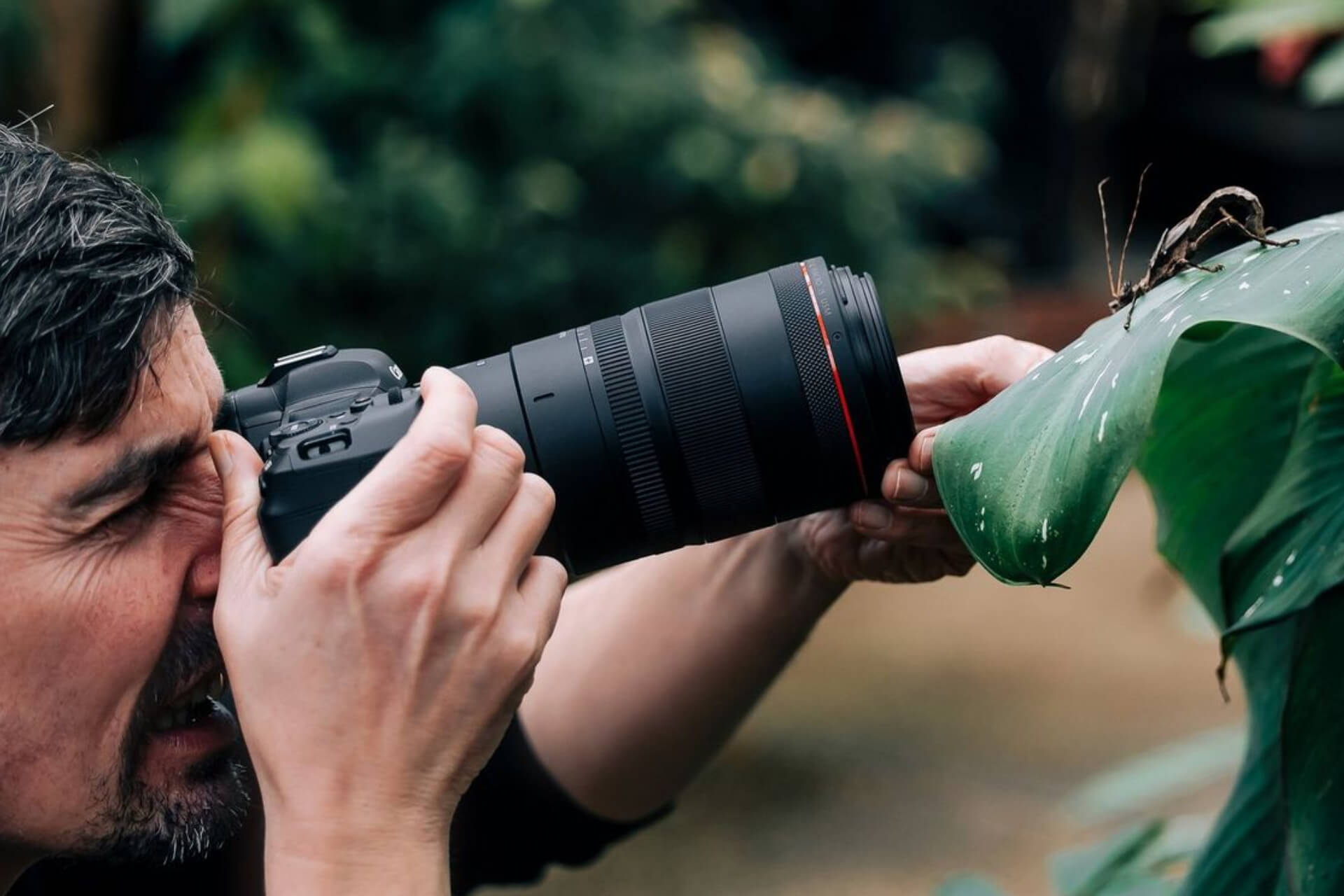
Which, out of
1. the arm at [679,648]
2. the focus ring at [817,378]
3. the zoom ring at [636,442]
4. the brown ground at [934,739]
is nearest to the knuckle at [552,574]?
the zoom ring at [636,442]

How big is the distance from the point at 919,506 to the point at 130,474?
0.56m

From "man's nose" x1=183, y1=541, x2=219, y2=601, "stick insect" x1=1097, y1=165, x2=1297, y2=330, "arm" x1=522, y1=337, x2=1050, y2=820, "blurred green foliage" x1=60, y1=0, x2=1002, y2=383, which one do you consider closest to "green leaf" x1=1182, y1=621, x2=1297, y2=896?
"stick insect" x1=1097, y1=165, x2=1297, y2=330

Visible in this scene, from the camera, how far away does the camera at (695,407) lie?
1.14 metres

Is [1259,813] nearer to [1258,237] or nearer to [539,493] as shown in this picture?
[1258,237]

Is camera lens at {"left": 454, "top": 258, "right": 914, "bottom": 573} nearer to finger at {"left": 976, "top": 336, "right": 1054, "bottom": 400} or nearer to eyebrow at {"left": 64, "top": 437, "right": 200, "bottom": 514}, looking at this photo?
finger at {"left": 976, "top": 336, "right": 1054, "bottom": 400}

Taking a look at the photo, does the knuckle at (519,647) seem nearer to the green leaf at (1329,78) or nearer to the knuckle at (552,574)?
the knuckle at (552,574)

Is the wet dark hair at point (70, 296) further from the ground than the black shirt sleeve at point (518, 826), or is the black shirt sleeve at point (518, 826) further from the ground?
the wet dark hair at point (70, 296)

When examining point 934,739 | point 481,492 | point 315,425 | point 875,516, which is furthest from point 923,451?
point 934,739

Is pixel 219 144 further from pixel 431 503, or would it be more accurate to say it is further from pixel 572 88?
pixel 431 503

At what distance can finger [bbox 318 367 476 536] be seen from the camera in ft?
3.23

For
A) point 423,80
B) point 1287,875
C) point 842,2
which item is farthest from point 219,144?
point 842,2

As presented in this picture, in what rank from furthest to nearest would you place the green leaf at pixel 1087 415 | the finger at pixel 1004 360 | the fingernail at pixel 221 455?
the finger at pixel 1004 360, the fingernail at pixel 221 455, the green leaf at pixel 1087 415

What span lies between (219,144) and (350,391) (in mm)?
1684

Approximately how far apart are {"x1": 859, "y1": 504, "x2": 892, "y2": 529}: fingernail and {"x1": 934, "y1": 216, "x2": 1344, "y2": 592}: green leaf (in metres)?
0.31
